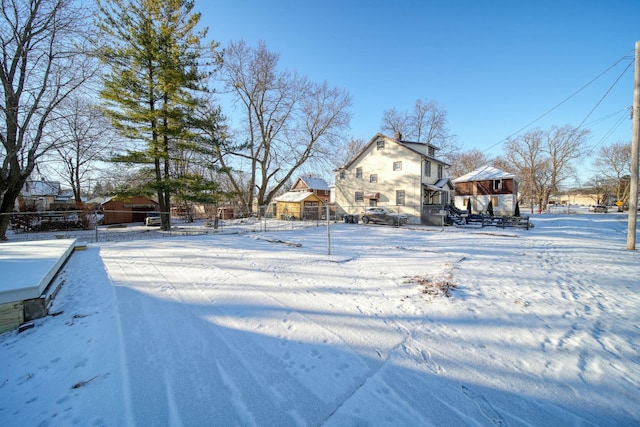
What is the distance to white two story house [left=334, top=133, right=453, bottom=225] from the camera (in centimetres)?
2330

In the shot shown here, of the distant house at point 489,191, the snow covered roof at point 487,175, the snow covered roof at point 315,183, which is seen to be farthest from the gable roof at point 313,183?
the snow covered roof at point 487,175

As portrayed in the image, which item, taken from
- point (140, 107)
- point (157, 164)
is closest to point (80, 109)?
point (140, 107)

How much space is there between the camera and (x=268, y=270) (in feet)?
20.6

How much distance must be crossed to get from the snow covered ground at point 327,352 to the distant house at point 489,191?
1077 inches

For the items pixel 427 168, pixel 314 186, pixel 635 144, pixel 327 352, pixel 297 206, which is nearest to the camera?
pixel 327 352

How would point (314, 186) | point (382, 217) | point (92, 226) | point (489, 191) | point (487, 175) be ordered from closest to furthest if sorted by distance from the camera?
point (382, 217)
point (92, 226)
point (489, 191)
point (487, 175)
point (314, 186)

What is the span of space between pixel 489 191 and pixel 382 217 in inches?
Answer: 724

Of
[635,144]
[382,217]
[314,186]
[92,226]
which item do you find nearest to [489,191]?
[382,217]

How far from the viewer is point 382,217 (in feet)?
67.7

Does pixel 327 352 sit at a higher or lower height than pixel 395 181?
lower

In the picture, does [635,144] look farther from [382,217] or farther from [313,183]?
[313,183]

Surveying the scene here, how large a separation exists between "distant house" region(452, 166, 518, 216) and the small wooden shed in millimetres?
17738

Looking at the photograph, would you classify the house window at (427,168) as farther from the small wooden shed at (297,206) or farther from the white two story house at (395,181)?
the small wooden shed at (297,206)

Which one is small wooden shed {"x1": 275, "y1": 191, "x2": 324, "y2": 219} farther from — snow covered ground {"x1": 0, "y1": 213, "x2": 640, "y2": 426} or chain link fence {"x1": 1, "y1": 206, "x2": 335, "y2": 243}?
snow covered ground {"x1": 0, "y1": 213, "x2": 640, "y2": 426}
